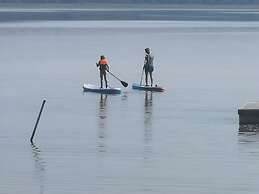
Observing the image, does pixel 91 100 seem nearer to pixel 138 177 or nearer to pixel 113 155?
pixel 113 155

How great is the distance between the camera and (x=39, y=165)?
24.3 meters

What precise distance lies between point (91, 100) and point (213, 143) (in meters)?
10.5

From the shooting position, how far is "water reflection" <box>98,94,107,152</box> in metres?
27.3

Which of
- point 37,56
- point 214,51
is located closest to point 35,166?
point 37,56

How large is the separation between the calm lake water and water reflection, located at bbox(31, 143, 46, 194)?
2 centimetres

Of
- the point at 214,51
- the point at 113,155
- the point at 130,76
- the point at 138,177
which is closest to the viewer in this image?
the point at 138,177

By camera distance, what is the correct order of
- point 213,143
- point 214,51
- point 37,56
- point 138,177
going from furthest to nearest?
point 214,51, point 37,56, point 213,143, point 138,177

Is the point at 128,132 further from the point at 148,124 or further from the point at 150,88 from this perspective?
the point at 150,88

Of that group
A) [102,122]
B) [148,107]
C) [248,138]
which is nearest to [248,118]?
[248,138]

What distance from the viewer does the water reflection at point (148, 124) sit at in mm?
26672

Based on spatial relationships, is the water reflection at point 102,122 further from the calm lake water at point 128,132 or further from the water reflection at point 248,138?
the water reflection at point 248,138

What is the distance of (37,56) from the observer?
66.8 m

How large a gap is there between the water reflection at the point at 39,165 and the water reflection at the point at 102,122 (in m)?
1.28


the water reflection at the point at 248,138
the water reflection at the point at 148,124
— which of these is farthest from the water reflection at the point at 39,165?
the water reflection at the point at 248,138
